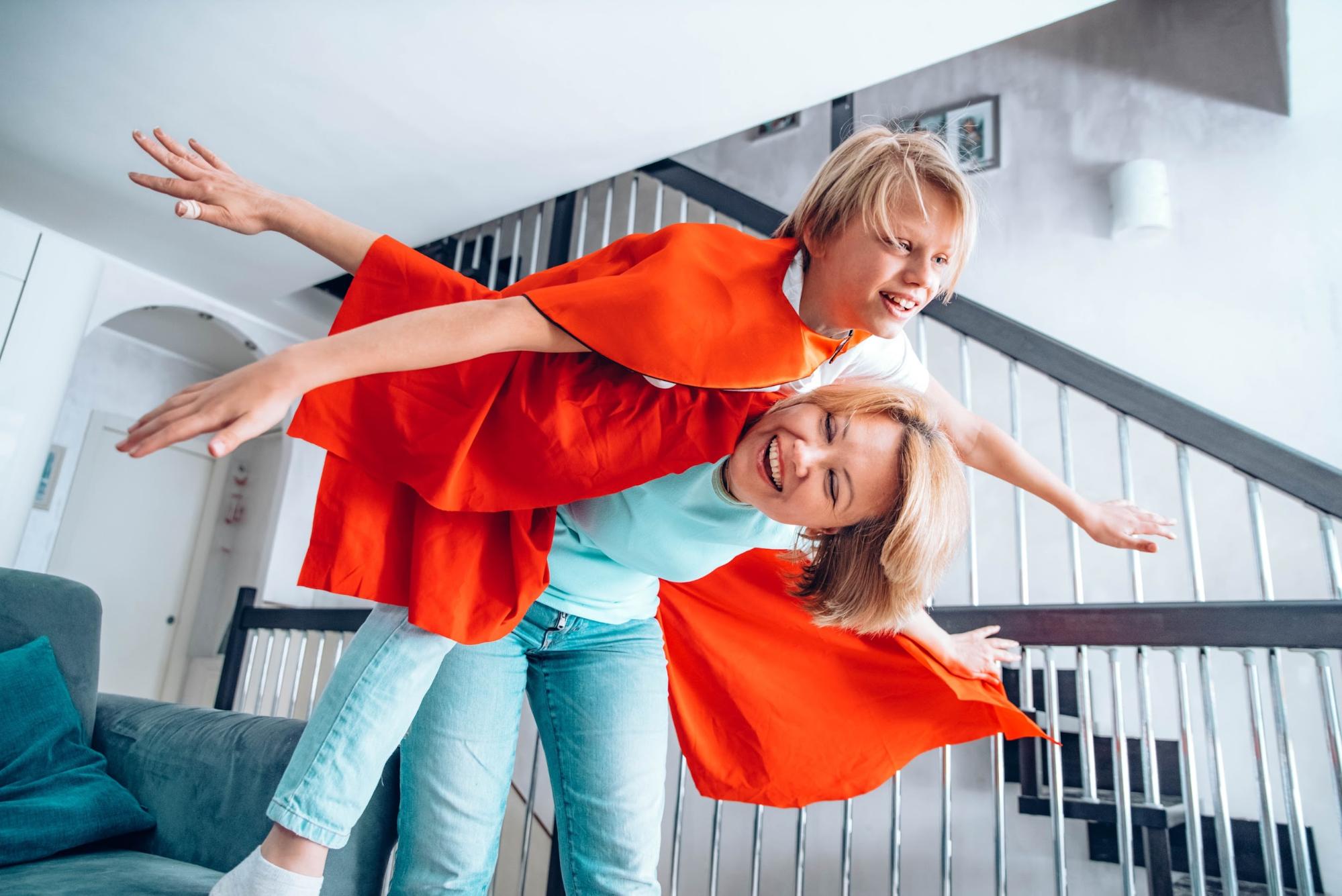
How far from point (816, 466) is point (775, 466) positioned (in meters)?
0.05

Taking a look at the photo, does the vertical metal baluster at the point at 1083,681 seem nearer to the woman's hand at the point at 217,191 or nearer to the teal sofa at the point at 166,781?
the teal sofa at the point at 166,781

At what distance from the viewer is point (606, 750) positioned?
1.17 m

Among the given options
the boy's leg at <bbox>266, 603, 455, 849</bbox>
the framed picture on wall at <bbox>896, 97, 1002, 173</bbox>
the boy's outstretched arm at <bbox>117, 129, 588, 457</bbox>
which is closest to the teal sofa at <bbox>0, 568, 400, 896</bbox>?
the boy's leg at <bbox>266, 603, 455, 849</bbox>

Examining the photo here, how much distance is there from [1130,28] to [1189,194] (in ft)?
2.82

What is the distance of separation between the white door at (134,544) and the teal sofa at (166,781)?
353cm

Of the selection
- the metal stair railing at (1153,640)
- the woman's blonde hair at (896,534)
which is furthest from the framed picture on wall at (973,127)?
the woman's blonde hair at (896,534)

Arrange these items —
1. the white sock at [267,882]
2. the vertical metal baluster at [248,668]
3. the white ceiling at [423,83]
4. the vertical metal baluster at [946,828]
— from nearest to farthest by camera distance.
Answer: the white sock at [267,882], the vertical metal baluster at [946,828], the white ceiling at [423,83], the vertical metal baluster at [248,668]

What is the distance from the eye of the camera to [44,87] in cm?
281

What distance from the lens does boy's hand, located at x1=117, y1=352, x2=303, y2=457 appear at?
2.28ft

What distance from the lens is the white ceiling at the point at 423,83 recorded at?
7.89 ft

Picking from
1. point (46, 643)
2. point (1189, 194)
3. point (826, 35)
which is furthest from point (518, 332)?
point (1189, 194)

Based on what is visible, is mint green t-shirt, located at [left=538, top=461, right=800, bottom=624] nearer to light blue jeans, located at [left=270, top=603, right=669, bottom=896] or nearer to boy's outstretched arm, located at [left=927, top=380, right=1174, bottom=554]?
light blue jeans, located at [left=270, top=603, right=669, bottom=896]

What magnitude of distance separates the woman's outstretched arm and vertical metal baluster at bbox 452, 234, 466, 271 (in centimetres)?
286

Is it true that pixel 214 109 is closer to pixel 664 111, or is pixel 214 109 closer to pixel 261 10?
pixel 261 10
